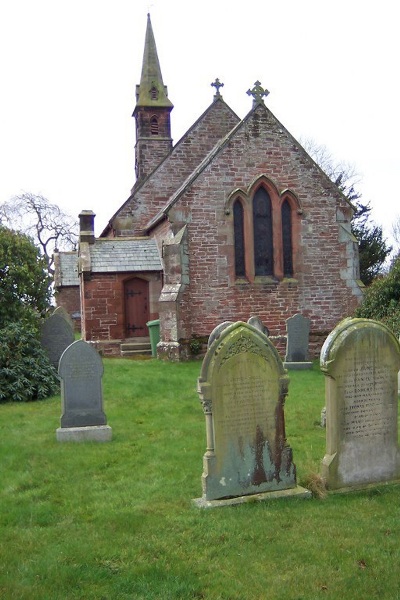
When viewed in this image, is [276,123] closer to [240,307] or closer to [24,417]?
[240,307]

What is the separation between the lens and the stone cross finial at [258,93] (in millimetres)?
17516

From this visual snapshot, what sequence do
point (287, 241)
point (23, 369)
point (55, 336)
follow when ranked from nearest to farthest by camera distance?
point (23, 369) → point (55, 336) → point (287, 241)

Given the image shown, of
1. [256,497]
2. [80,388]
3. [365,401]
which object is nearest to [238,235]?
[80,388]

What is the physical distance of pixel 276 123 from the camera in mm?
17922

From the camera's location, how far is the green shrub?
37.8 feet

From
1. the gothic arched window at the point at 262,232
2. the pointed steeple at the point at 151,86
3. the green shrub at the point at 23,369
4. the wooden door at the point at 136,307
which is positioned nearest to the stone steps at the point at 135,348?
the wooden door at the point at 136,307

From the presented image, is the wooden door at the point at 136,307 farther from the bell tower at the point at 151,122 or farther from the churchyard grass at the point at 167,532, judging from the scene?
the churchyard grass at the point at 167,532

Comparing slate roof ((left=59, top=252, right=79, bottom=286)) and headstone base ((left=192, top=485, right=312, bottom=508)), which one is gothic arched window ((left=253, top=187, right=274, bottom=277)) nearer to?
headstone base ((left=192, top=485, right=312, bottom=508))

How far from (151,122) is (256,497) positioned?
23108 millimetres

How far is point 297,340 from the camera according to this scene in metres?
15.0

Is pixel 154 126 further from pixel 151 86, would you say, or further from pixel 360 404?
pixel 360 404

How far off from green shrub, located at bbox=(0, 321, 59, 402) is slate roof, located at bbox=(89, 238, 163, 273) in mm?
6689

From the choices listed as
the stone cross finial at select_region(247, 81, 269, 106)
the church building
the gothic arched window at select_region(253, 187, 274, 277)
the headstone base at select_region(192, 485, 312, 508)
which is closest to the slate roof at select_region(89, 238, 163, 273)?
the church building

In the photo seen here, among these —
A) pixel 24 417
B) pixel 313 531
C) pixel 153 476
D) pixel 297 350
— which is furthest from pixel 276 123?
pixel 313 531
